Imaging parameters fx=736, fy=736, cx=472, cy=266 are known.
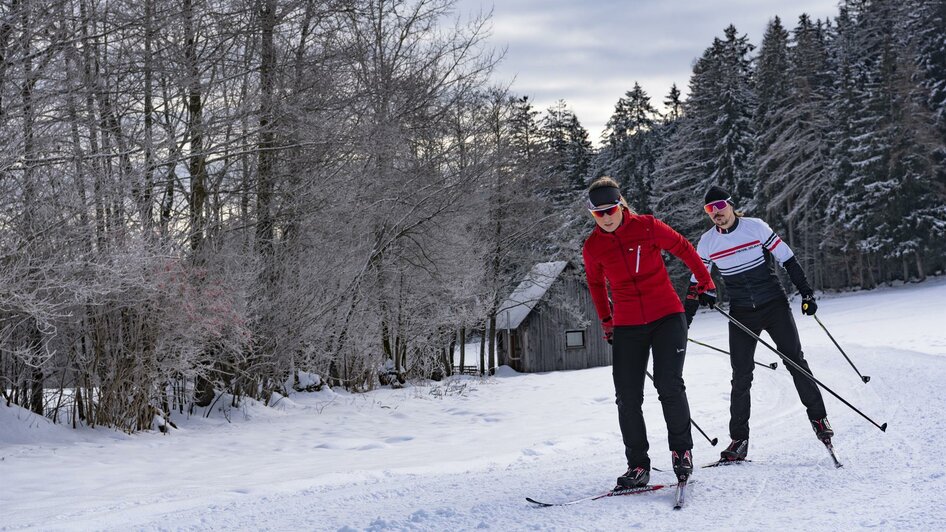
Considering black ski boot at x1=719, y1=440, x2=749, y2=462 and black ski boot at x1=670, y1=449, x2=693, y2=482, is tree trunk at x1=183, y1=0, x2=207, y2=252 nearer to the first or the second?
→ black ski boot at x1=670, y1=449, x2=693, y2=482

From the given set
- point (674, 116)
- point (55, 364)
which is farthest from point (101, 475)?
point (674, 116)

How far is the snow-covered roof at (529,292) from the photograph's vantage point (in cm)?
2927

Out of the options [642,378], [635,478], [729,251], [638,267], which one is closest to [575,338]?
[729,251]

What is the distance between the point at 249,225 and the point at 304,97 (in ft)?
6.53

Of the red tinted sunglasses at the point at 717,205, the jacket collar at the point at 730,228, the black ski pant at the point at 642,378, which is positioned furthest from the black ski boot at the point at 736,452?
the red tinted sunglasses at the point at 717,205

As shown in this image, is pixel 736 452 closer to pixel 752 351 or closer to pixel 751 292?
pixel 752 351

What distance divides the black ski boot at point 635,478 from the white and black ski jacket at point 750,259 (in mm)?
1971

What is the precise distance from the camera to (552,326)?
106 ft

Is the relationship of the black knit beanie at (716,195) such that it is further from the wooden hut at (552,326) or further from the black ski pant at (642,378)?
the wooden hut at (552,326)

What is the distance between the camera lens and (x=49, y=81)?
21.7 feet

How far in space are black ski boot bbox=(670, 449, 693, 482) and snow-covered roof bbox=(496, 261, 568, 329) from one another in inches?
936

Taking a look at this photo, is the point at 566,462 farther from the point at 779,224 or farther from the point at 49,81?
the point at 779,224

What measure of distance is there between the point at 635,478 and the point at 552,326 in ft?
91.3

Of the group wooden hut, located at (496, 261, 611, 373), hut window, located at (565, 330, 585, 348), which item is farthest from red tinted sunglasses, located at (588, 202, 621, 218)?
hut window, located at (565, 330, 585, 348)
